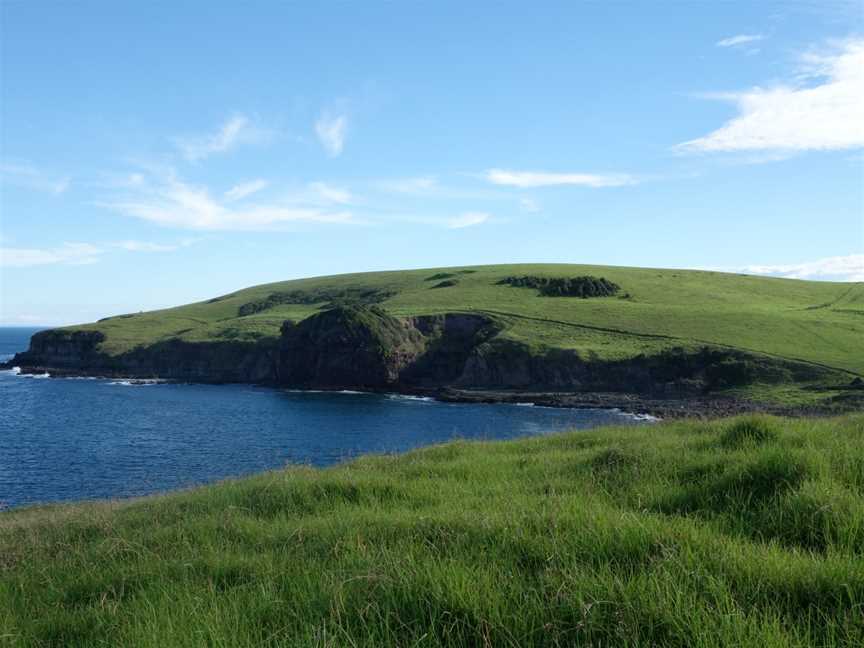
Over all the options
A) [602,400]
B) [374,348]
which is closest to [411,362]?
[374,348]

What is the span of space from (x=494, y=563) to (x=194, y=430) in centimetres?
6435

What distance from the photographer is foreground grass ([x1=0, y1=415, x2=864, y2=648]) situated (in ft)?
15.5

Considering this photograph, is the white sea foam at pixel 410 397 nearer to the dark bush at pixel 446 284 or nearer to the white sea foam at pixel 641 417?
the white sea foam at pixel 641 417

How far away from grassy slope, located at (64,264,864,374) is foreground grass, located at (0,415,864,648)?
88752 mm

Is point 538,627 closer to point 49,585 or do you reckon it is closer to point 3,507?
point 49,585

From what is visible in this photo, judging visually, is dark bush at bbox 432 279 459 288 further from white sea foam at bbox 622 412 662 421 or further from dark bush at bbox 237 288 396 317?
white sea foam at bbox 622 412 662 421

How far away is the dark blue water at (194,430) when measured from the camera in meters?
44.3

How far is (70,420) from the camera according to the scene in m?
69.9

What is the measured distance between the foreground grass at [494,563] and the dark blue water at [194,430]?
22.1m

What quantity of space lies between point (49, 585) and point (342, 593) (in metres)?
4.09

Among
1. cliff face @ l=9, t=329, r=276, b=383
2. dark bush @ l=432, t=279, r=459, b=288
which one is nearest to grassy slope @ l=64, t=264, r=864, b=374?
dark bush @ l=432, t=279, r=459, b=288

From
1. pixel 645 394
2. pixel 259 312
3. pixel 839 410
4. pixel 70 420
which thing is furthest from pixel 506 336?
pixel 259 312

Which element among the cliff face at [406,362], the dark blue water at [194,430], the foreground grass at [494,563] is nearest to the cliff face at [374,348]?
the cliff face at [406,362]

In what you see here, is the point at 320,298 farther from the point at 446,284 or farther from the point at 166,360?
the point at 166,360
